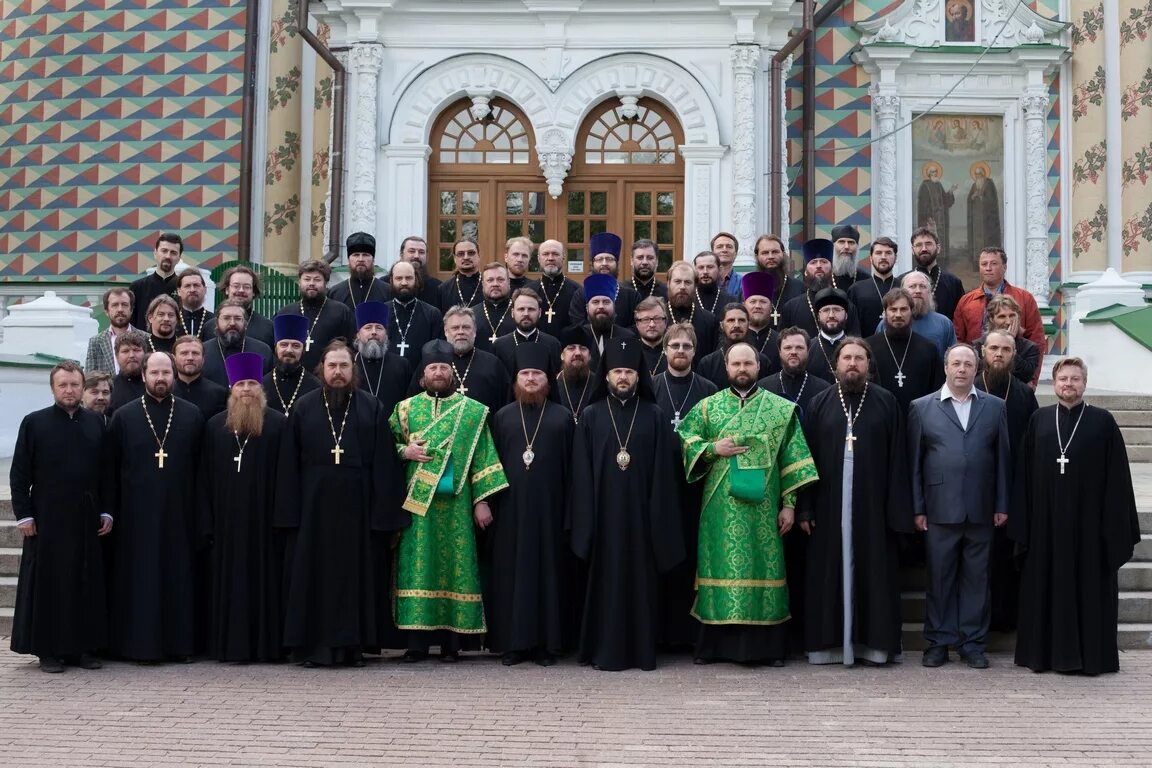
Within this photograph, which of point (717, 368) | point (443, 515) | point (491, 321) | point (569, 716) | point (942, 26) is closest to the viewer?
point (569, 716)

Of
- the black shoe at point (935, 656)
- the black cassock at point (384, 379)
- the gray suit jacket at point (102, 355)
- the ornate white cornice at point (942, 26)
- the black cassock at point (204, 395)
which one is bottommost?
the black shoe at point (935, 656)

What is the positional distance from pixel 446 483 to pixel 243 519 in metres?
1.05

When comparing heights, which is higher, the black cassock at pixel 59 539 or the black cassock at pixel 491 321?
the black cassock at pixel 491 321

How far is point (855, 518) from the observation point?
6895 mm

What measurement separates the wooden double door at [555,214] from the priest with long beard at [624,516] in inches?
289

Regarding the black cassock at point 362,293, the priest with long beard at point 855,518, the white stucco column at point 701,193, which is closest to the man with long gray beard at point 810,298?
the priest with long beard at point 855,518

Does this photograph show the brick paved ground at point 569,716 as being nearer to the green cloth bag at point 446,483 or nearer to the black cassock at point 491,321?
the green cloth bag at point 446,483

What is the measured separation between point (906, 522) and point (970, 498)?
1.11 feet

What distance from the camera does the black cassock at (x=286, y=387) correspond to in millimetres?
7574

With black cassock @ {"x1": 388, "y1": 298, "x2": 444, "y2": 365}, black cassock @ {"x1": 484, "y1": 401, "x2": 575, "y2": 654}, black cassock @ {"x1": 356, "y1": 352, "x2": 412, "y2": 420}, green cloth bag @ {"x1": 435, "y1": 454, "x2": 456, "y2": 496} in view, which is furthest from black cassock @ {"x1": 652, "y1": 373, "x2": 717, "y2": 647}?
black cassock @ {"x1": 388, "y1": 298, "x2": 444, "y2": 365}

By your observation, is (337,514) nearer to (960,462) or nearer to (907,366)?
(960,462)

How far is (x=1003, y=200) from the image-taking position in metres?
14.9

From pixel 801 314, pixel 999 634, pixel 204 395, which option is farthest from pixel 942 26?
pixel 204 395

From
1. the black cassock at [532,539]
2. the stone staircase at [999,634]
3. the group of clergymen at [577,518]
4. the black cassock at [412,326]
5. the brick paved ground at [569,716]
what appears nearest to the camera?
the brick paved ground at [569,716]
